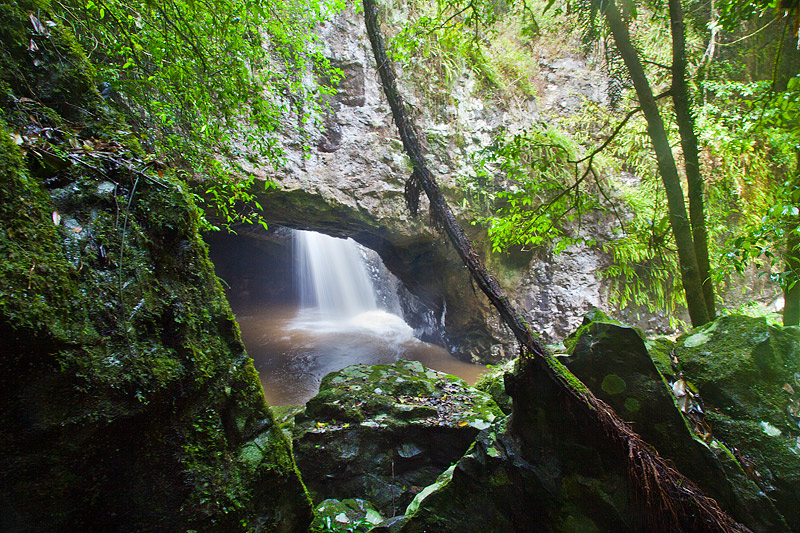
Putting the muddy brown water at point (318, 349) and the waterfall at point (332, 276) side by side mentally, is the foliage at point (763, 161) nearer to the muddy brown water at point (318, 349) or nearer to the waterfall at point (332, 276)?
the muddy brown water at point (318, 349)

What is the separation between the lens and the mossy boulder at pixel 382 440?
3.48 m

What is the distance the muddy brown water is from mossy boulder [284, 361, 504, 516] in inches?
108

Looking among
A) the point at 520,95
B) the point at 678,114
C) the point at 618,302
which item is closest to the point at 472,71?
the point at 520,95

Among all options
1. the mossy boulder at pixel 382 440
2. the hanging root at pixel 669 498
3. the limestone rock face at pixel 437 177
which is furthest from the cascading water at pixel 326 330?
the hanging root at pixel 669 498

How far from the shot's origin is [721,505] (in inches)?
71.7

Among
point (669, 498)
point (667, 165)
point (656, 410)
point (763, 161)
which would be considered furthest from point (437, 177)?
point (669, 498)

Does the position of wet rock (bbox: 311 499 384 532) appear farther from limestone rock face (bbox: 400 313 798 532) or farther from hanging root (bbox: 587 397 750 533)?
hanging root (bbox: 587 397 750 533)

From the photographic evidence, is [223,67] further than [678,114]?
Yes

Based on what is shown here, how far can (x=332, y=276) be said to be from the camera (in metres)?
18.3

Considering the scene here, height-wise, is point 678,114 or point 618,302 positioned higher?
point 678,114

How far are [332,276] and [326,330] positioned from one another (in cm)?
635

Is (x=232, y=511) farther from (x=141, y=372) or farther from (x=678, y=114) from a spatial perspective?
(x=678, y=114)

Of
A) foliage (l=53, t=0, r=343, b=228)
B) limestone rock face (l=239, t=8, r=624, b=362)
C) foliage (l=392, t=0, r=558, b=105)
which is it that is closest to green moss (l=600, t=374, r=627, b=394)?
foliage (l=53, t=0, r=343, b=228)

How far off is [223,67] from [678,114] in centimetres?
428
